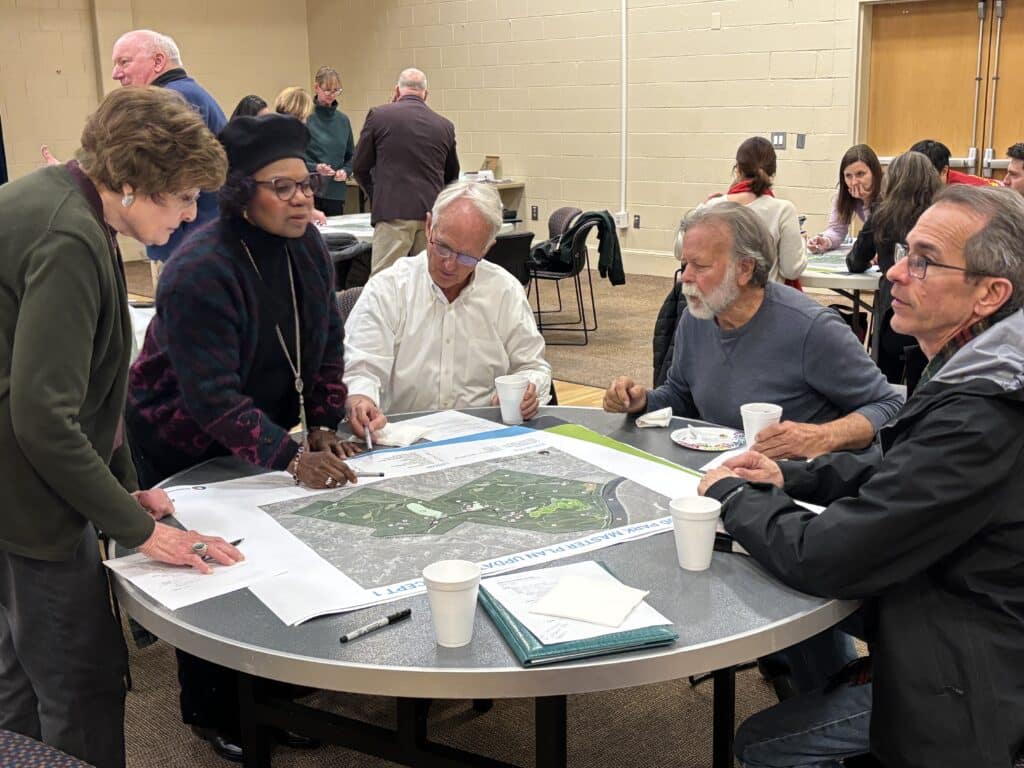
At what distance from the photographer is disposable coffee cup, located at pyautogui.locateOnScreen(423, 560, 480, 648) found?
4.66 ft

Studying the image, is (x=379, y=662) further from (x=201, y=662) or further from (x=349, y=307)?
(x=349, y=307)

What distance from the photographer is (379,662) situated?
4.73 feet

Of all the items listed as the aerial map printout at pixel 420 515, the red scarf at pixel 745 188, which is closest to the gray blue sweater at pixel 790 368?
the aerial map printout at pixel 420 515

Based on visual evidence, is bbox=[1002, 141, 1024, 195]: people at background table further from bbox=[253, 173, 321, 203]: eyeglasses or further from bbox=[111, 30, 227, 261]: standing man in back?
bbox=[253, 173, 321, 203]: eyeglasses

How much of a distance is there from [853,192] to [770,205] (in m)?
0.89

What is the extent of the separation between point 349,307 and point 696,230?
1297mm

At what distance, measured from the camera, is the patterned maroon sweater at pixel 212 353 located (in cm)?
213

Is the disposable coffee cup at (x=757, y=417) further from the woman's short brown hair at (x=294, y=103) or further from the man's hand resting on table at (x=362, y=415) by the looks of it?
the woman's short brown hair at (x=294, y=103)

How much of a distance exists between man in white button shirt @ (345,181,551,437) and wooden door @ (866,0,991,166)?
5941 mm

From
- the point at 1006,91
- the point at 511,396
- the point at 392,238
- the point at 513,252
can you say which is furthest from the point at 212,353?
the point at 1006,91

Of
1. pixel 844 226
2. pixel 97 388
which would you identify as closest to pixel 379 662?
pixel 97 388

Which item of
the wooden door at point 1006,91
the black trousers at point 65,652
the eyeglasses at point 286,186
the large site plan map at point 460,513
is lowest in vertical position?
the black trousers at point 65,652

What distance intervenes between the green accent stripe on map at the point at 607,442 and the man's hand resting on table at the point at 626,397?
12 cm

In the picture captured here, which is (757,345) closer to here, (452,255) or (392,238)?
(452,255)
